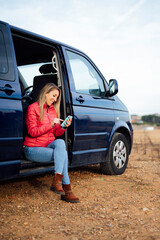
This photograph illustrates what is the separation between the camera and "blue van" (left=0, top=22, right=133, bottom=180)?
332cm

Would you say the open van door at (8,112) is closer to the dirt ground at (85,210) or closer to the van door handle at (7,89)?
the van door handle at (7,89)

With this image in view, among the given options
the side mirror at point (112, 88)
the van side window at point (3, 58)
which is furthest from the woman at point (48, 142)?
the side mirror at point (112, 88)

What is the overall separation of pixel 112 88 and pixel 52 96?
5.66 feet

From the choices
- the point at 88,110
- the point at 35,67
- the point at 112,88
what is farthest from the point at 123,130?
the point at 35,67

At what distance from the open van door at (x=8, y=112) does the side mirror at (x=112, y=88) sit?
2237mm

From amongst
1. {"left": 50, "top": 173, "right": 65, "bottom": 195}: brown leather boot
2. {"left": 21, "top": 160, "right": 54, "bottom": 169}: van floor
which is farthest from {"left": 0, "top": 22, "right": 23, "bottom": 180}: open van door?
{"left": 50, "top": 173, "right": 65, "bottom": 195}: brown leather boot

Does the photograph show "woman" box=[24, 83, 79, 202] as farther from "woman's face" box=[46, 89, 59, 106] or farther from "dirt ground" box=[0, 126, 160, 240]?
"dirt ground" box=[0, 126, 160, 240]

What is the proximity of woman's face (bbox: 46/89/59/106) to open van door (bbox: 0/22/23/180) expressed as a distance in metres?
0.57

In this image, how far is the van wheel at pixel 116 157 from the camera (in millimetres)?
5277

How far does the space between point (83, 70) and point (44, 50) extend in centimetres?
72

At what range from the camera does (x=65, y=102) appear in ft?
14.0

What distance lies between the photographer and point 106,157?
204 inches

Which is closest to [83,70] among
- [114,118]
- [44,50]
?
[44,50]

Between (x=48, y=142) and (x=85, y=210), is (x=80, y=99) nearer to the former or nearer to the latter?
(x=48, y=142)
